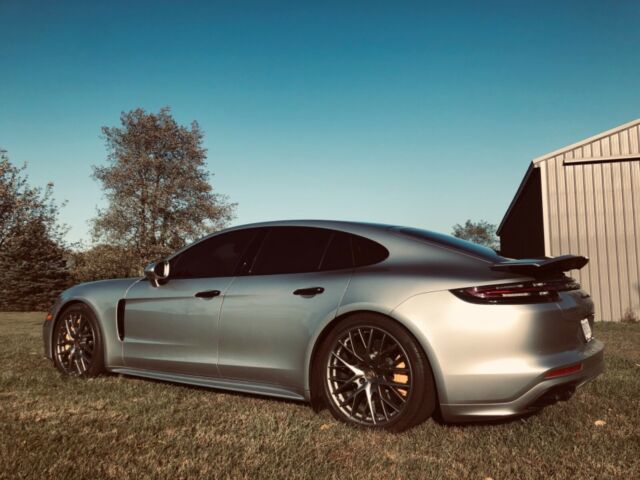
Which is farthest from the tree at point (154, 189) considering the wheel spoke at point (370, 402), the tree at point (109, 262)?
the wheel spoke at point (370, 402)

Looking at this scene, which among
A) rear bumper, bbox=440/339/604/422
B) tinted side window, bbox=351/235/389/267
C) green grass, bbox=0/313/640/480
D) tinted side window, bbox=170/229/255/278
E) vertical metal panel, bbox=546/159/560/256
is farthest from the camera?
vertical metal panel, bbox=546/159/560/256

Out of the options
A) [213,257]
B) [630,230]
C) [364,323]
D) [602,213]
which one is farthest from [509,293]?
[630,230]

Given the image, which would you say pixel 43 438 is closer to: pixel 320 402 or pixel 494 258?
pixel 320 402

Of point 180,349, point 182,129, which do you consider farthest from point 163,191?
point 180,349

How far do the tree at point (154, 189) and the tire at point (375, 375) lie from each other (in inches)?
992

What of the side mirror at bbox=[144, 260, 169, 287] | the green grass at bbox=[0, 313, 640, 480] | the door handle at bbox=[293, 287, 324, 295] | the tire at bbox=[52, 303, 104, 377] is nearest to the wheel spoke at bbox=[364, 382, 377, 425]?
the green grass at bbox=[0, 313, 640, 480]

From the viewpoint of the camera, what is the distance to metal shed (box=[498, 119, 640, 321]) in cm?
Result: 1288

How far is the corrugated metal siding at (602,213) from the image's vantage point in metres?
12.9

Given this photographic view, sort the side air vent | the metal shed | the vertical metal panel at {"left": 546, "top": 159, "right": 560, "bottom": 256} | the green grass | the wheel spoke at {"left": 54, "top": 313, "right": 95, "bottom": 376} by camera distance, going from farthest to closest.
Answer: the vertical metal panel at {"left": 546, "top": 159, "right": 560, "bottom": 256}, the metal shed, the wheel spoke at {"left": 54, "top": 313, "right": 95, "bottom": 376}, the side air vent, the green grass

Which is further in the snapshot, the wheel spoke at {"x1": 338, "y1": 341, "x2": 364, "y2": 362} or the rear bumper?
the wheel spoke at {"x1": 338, "y1": 341, "x2": 364, "y2": 362}

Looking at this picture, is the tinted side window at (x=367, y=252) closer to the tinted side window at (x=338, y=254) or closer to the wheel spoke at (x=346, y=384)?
the tinted side window at (x=338, y=254)

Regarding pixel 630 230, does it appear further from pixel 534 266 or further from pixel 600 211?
pixel 534 266

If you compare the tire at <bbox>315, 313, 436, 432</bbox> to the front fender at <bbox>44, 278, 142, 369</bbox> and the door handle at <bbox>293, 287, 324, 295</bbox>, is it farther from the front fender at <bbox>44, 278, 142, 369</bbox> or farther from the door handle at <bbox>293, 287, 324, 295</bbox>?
the front fender at <bbox>44, 278, 142, 369</bbox>

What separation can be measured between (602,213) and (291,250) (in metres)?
11.6
